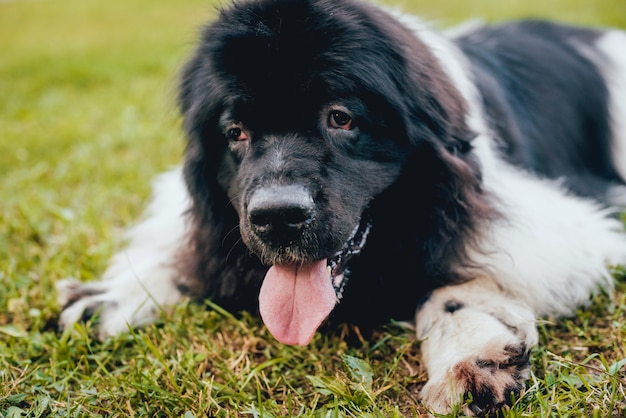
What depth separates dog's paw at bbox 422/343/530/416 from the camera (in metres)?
2.07

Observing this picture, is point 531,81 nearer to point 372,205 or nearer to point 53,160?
point 372,205

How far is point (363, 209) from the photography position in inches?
100

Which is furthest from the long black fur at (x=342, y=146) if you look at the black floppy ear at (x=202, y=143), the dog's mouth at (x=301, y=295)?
the dog's mouth at (x=301, y=295)

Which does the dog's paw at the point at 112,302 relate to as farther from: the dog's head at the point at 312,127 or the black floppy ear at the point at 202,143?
the dog's head at the point at 312,127

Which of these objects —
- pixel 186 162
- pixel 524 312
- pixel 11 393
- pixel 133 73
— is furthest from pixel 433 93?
pixel 133 73

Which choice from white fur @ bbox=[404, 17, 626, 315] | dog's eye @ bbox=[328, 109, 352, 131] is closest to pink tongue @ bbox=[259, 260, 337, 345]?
dog's eye @ bbox=[328, 109, 352, 131]

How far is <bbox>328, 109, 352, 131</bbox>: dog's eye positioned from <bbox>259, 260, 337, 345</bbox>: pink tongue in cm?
55

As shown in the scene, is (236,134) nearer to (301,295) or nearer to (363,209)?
(363,209)

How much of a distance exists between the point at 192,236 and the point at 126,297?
1.38 ft

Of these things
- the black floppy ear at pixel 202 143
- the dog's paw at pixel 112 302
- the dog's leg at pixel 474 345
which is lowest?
the dog's paw at pixel 112 302

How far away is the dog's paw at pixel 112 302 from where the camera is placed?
2.85m

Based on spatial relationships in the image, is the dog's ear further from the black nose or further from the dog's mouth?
the black nose

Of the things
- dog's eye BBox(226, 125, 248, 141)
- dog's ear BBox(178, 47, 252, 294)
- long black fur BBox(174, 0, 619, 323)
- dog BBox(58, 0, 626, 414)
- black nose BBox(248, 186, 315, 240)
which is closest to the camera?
black nose BBox(248, 186, 315, 240)

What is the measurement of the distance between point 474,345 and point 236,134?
1311 millimetres
